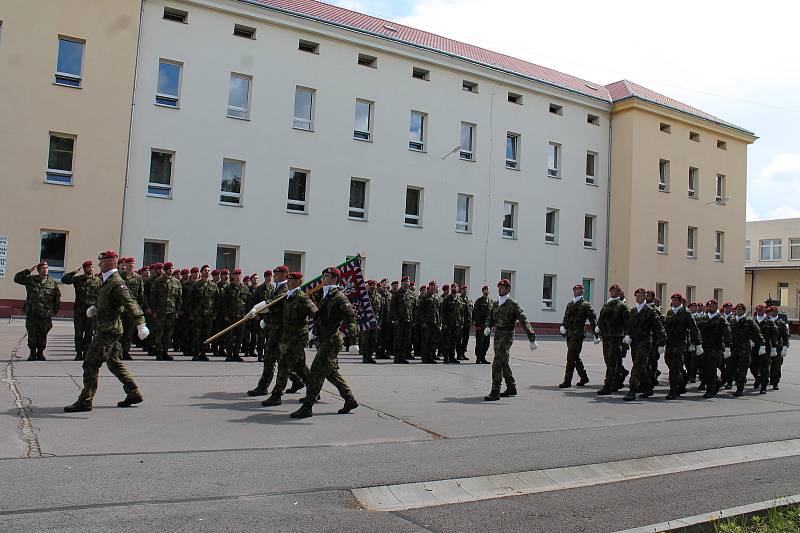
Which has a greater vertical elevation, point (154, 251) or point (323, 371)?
point (154, 251)

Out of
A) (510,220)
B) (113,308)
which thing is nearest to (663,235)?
(510,220)

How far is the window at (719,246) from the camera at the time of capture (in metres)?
41.7

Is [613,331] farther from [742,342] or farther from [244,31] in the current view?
[244,31]

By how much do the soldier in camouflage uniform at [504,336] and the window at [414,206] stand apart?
61.4 ft

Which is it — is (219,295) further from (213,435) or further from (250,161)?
(250,161)

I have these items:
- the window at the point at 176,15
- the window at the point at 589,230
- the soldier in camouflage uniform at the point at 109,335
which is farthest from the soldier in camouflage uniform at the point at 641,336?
the window at the point at 589,230

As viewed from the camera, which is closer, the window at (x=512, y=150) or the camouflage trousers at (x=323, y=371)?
the camouflage trousers at (x=323, y=371)

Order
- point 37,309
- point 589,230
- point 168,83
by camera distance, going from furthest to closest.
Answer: point 589,230 → point 168,83 → point 37,309

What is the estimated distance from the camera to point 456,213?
3175 cm

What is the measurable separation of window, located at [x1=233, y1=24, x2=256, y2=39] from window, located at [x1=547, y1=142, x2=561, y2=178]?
16058 millimetres

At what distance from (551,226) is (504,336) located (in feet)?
82.3

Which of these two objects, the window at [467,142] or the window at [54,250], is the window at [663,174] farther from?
the window at [54,250]

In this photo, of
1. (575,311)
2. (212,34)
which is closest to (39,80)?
(212,34)

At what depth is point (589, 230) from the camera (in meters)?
37.3
